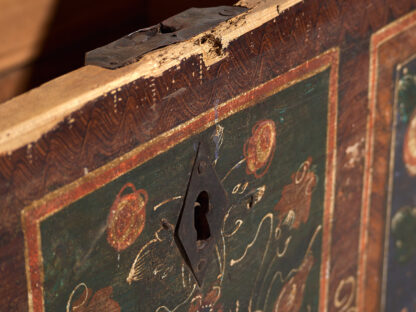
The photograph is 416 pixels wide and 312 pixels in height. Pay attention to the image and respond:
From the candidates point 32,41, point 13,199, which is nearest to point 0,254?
point 13,199

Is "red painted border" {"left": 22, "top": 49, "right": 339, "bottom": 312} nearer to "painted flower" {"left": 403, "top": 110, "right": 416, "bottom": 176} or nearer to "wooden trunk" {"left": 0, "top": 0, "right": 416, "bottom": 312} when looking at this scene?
"wooden trunk" {"left": 0, "top": 0, "right": 416, "bottom": 312}

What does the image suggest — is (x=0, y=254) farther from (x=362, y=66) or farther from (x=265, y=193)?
(x=362, y=66)

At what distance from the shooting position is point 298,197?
5.44ft

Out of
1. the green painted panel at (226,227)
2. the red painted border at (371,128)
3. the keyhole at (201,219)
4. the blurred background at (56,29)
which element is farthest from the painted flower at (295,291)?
the blurred background at (56,29)

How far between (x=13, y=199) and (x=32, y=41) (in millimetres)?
891

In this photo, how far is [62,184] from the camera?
123 cm

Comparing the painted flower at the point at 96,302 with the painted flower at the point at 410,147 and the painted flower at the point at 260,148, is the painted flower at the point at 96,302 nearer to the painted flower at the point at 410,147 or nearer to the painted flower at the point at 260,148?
the painted flower at the point at 260,148

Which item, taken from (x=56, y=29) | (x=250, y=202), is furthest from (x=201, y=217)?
(x=56, y=29)

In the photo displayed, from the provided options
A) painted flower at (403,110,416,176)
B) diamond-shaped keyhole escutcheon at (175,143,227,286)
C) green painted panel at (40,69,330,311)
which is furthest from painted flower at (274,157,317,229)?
painted flower at (403,110,416,176)

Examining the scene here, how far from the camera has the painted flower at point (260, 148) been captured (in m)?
1.52

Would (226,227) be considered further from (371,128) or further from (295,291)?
(371,128)

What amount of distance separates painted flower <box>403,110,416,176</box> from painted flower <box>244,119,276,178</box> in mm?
418

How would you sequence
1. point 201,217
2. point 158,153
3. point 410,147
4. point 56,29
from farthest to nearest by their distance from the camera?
point 56,29 < point 410,147 < point 201,217 < point 158,153

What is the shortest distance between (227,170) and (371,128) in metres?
0.39
